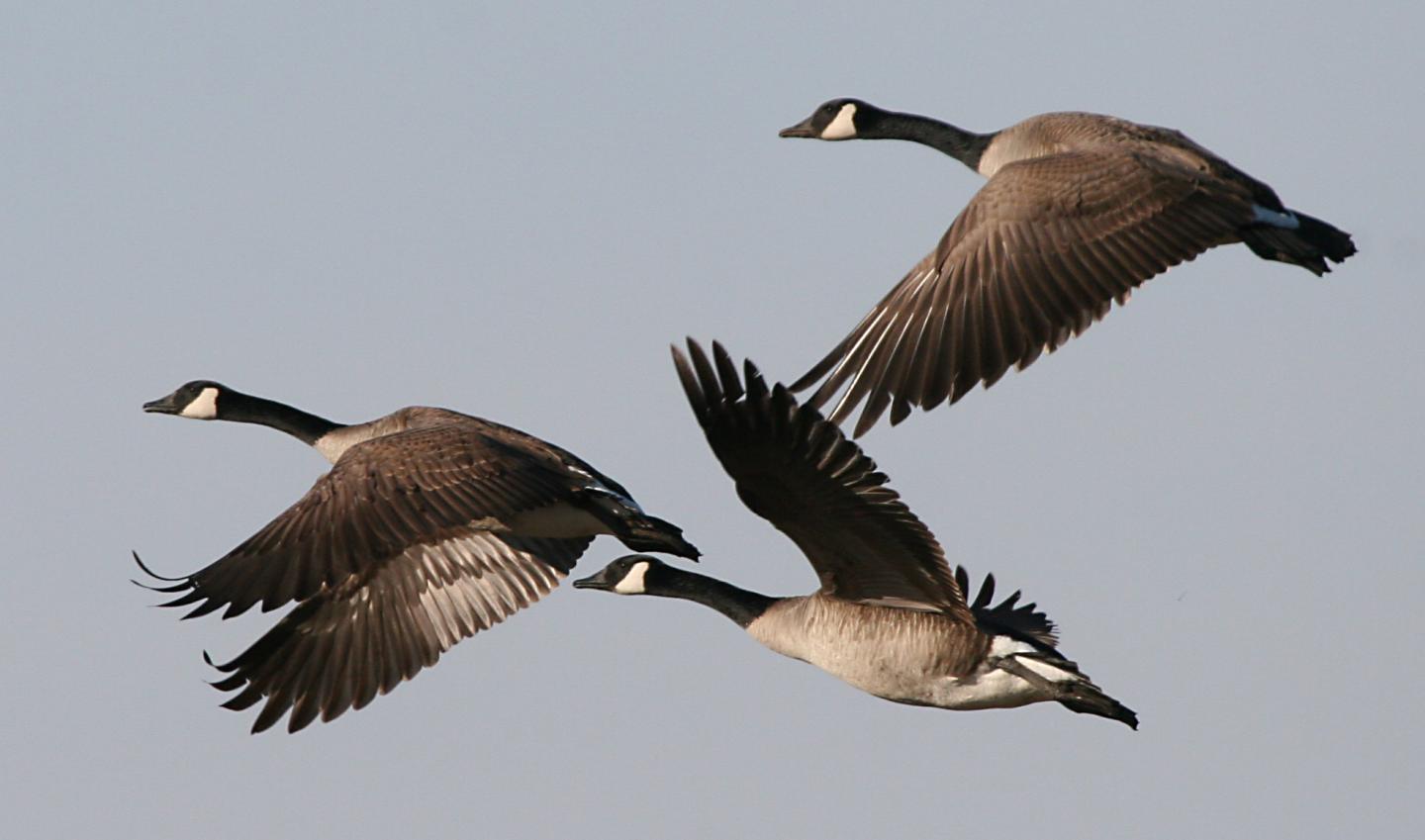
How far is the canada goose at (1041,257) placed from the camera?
33.4ft

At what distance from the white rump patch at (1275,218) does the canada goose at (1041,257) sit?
0.01 m

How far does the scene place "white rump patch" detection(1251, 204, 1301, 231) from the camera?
11008mm

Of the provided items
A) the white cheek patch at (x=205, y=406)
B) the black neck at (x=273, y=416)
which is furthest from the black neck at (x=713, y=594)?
the white cheek patch at (x=205, y=406)

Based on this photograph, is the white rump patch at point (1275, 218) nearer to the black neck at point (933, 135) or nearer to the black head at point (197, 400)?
the black neck at point (933, 135)

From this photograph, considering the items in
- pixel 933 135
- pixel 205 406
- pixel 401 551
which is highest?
pixel 933 135

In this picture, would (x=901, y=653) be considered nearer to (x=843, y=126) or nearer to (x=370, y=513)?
(x=370, y=513)

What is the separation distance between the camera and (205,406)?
15.8m

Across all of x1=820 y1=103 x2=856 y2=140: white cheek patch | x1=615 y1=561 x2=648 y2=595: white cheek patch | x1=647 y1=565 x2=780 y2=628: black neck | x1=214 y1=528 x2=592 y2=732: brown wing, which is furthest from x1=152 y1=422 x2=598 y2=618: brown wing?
x1=820 y1=103 x2=856 y2=140: white cheek patch

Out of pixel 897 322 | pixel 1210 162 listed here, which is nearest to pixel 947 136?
pixel 1210 162

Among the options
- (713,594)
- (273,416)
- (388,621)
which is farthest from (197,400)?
(713,594)

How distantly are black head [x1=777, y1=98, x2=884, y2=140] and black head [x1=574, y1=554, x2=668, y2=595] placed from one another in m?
3.59

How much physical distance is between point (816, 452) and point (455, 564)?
455 centimetres

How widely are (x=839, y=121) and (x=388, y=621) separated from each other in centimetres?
517

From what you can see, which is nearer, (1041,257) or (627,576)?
(1041,257)
